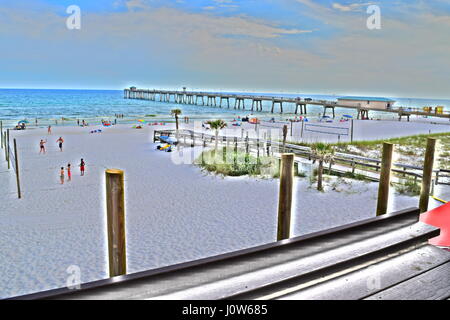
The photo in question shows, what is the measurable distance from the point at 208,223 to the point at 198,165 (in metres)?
7.10

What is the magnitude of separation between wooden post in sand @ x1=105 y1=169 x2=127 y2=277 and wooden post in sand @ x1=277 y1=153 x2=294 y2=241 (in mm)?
1559

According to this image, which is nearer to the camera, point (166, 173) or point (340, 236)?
point (340, 236)

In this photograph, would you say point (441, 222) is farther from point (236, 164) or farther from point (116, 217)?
point (236, 164)

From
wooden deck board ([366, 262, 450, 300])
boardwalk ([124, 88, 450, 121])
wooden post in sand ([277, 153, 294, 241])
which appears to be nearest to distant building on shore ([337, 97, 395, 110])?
boardwalk ([124, 88, 450, 121])

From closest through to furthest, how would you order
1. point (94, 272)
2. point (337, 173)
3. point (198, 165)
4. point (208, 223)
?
point (94, 272)
point (208, 223)
point (337, 173)
point (198, 165)

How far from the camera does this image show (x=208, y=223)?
896 centimetres

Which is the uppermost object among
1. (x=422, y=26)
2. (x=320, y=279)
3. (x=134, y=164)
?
(x=422, y=26)

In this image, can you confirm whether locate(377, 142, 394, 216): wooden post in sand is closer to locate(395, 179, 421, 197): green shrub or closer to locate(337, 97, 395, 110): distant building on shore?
locate(395, 179, 421, 197): green shrub

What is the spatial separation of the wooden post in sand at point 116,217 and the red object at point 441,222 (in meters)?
2.62

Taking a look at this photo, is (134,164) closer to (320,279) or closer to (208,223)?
(208,223)

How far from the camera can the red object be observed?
3.11 m
